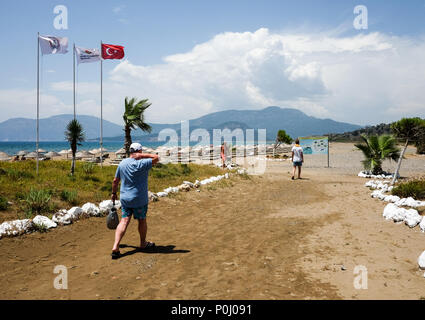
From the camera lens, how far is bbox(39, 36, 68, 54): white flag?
1338 centimetres

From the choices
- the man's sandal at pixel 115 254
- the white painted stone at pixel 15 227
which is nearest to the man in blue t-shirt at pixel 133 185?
the man's sandal at pixel 115 254

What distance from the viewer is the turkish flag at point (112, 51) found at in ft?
55.3

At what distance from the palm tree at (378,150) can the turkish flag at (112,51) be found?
14.2 m

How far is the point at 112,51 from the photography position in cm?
1703

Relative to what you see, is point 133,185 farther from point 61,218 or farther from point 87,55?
point 87,55

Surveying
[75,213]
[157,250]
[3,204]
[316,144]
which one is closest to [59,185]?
[3,204]

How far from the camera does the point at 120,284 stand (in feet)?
14.3

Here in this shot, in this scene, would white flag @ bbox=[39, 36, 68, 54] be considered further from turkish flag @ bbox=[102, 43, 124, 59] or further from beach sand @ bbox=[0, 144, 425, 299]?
beach sand @ bbox=[0, 144, 425, 299]

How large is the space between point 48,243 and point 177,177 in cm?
843

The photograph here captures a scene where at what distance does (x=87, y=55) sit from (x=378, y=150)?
52.9 feet

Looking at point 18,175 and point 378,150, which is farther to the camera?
point 378,150

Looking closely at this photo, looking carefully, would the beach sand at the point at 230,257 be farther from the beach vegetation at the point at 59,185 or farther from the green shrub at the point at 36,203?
the beach vegetation at the point at 59,185

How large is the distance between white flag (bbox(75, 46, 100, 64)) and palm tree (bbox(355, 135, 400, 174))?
49.2 ft
